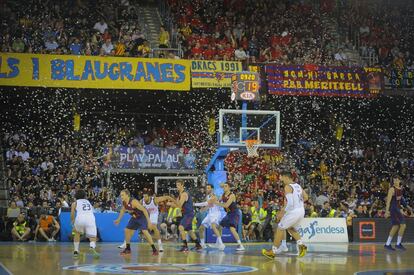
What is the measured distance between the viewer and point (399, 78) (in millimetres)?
34062

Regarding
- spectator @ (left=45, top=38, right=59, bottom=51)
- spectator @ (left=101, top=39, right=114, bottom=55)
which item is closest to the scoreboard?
spectator @ (left=101, top=39, right=114, bottom=55)

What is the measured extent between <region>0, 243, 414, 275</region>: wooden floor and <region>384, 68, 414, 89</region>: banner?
1542 centimetres

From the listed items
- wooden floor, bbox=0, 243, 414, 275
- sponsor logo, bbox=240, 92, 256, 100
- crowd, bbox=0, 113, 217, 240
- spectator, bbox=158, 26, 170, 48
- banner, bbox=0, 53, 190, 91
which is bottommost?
wooden floor, bbox=0, 243, 414, 275

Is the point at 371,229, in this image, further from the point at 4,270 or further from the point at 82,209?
the point at 4,270

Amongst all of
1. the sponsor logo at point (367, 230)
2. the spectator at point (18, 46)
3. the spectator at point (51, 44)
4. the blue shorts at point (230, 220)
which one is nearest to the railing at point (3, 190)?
the spectator at point (18, 46)

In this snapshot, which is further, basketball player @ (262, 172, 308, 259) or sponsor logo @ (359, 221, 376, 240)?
sponsor logo @ (359, 221, 376, 240)

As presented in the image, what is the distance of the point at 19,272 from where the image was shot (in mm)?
12945

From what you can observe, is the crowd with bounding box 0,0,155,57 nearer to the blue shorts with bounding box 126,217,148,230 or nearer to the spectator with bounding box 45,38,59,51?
the spectator with bounding box 45,38,59,51

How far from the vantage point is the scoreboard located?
2733 centimetres

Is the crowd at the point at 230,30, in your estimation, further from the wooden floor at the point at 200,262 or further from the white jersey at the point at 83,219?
the wooden floor at the point at 200,262

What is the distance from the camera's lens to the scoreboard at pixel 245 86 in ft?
89.7

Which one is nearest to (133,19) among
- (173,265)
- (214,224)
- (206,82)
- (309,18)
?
(206,82)

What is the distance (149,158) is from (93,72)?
4608mm

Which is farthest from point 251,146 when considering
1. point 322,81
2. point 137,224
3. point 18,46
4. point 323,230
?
point 18,46
